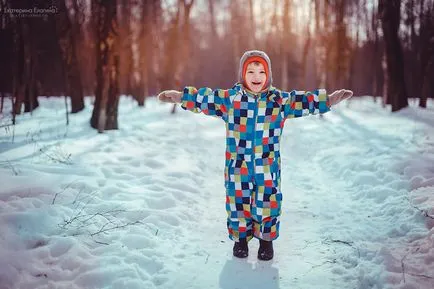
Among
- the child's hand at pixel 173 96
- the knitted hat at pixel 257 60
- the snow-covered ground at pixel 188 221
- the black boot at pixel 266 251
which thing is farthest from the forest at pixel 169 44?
the black boot at pixel 266 251

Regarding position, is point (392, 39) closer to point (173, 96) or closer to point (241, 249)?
point (173, 96)

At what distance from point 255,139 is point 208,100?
0.59 m

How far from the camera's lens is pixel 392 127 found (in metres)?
9.98

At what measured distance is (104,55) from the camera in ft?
28.9

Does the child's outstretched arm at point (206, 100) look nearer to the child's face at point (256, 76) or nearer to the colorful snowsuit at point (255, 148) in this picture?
the colorful snowsuit at point (255, 148)

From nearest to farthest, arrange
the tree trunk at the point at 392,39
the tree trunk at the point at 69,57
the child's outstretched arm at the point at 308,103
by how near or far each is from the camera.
Result: the child's outstretched arm at the point at 308,103 < the tree trunk at the point at 392,39 < the tree trunk at the point at 69,57

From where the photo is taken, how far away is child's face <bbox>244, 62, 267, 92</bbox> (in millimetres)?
3244

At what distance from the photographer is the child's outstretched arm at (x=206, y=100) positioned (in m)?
3.38

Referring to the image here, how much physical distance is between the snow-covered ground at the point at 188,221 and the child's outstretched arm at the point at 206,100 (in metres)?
Result: 1.37

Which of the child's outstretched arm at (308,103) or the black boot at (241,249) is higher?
the child's outstretched arm at (308,103)

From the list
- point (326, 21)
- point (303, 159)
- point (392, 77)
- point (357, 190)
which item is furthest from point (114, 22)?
point (326, 21)

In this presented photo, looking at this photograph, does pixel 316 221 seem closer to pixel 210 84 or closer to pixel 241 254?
pixel 241 254

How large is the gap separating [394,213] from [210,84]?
118ft

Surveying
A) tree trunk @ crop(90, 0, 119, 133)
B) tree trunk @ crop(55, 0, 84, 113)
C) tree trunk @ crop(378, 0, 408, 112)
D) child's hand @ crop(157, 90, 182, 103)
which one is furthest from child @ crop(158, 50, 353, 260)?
tree trunk @ crop(55, 0, 84, 113)
